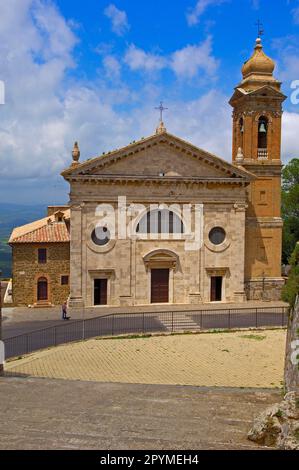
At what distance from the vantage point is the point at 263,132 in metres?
37.6

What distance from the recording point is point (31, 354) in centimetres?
2277

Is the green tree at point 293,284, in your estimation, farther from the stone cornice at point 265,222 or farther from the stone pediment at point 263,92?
the stone pediment at point 263,92

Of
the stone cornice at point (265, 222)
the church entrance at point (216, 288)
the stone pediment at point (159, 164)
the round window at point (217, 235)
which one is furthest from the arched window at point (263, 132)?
the church entrance at point (216, 288)

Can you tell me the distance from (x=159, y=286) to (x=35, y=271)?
8.21 meters

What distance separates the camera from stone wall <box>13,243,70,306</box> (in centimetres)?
3369

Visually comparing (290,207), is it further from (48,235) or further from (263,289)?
(48,235)

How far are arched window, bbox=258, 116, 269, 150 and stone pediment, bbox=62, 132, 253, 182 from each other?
3923 millimetres

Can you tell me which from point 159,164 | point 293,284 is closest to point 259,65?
point 159,164

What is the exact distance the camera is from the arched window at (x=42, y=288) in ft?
112

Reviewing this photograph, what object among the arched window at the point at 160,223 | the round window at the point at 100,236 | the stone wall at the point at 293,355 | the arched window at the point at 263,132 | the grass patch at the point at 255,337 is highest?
the arched window at the point at 263,132

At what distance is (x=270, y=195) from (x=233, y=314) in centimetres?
1007

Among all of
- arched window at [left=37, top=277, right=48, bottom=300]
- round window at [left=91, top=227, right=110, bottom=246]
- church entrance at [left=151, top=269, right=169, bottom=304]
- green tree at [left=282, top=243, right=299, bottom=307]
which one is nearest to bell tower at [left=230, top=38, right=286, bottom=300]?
church entrance at [left=151, top=269, right=169, bottom=304]

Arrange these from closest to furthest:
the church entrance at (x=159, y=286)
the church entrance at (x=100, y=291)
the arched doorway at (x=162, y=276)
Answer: the church entrance at (x=100, y=291) < the arched doorway at (x=162, y=276) < the church entrance at (x=159, y=286)

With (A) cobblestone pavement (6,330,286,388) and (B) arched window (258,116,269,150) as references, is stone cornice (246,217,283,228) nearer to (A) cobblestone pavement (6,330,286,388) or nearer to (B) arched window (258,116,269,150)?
(B) arched window (258,116,269,150)
